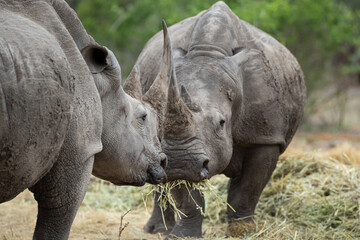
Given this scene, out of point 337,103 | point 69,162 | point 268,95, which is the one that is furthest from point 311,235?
point 337,103

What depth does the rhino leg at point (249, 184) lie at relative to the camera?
22.5ft

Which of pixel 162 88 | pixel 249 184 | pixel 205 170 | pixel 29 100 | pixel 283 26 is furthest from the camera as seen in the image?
pixel 283 26

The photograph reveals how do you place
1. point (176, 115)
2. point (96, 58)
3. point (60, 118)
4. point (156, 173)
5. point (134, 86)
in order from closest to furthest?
point (60, 118) → point (96, 58) → point (156, 173) → point (134, 86) → point (176, 115)

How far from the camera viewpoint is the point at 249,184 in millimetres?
6945

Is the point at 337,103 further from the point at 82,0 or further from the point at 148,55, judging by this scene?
the point at 148,55

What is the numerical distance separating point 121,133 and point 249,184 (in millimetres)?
2446

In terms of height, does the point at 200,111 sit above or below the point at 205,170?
above

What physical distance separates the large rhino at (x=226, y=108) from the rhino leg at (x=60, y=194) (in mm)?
1388

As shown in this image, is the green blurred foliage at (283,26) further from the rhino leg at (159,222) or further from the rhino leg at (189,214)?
the rhino leg at (189,214)

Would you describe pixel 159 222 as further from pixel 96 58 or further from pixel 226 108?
pixel 96 58

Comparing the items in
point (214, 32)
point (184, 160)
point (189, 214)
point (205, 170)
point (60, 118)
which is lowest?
point (189, 214)

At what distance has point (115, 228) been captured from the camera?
23.4ft

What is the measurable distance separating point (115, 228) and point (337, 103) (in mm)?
11093

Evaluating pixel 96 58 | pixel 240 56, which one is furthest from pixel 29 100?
pixel 240 56
